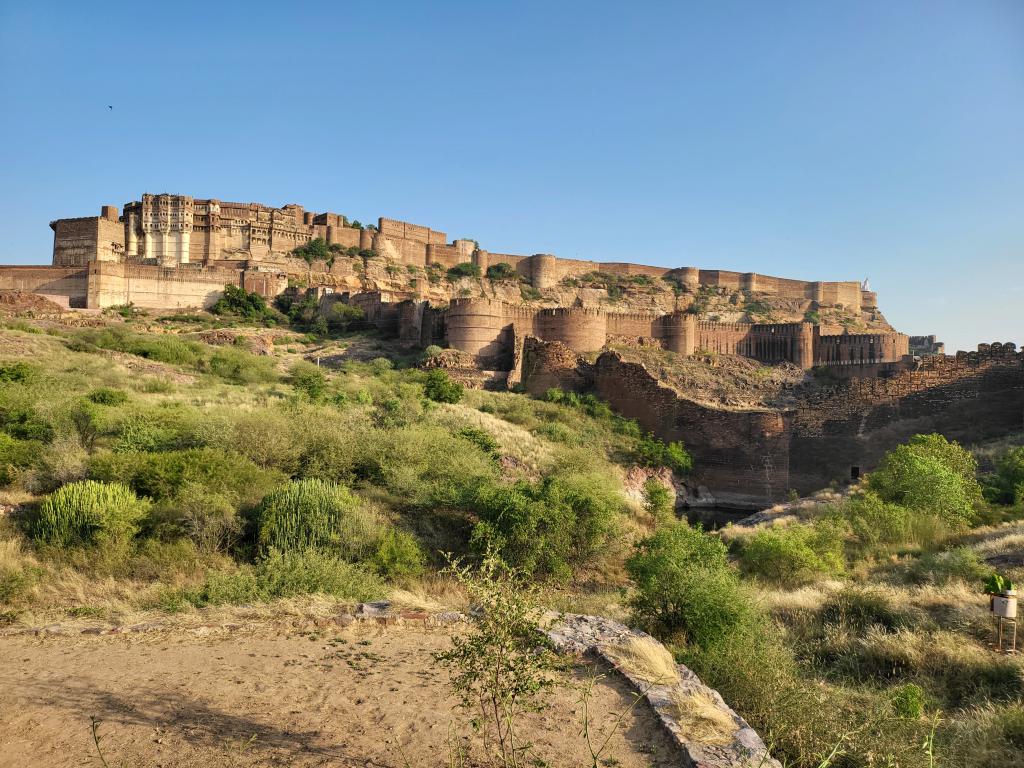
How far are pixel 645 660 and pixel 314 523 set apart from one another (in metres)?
5.42

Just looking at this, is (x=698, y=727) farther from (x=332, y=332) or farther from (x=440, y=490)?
(x=332, y=332)

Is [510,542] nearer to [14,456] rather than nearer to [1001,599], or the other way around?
[1001,599]

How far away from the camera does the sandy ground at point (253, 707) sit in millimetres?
3717

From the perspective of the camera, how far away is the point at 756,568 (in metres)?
10.1

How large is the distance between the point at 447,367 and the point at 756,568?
52.1ft

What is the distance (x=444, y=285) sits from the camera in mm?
47500

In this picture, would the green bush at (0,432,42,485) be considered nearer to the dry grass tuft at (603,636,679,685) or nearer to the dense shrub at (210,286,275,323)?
the dry grass tuft at (603,636,679,685)

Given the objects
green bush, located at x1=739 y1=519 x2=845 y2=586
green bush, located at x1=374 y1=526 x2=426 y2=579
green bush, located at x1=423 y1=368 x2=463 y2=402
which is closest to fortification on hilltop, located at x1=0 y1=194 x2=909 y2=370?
green bush, located at x1=423 y1=368 x2=463 y2=402

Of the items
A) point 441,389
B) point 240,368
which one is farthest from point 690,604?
point 240,368

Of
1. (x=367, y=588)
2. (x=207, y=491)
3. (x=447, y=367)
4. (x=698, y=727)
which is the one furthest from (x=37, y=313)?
(x=698, y=727)

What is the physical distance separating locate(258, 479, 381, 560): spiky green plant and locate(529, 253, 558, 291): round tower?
43.3 meters

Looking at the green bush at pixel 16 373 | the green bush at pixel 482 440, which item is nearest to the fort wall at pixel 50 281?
the green bush at pixel 16 373

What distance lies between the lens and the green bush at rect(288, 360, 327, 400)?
1850 cm

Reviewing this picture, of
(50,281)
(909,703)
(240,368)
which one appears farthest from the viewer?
(50,281)
